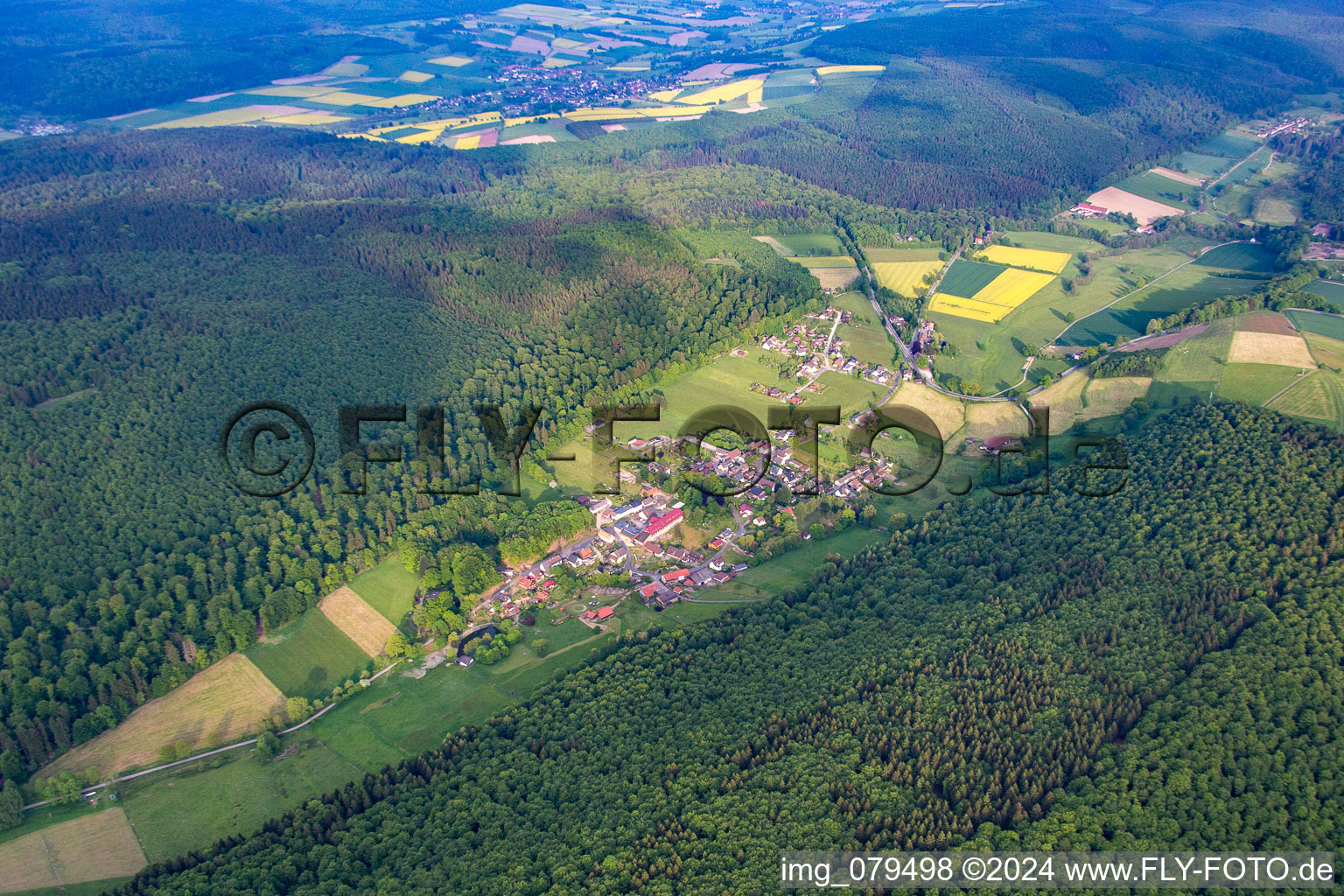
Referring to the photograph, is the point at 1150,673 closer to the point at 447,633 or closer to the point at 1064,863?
the point at 1064,863

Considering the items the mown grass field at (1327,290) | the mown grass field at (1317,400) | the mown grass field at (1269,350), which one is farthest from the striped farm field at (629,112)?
the mown grass field at (1317,400)

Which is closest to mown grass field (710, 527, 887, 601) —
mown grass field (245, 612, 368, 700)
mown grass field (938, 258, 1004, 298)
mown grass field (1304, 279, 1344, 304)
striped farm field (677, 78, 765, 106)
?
mown grass field (245, 612, 368, 700)

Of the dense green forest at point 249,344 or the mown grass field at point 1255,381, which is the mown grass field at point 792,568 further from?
the mown grass field at point 1255,381

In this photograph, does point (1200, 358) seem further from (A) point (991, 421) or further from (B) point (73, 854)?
(B) point (73, 854)

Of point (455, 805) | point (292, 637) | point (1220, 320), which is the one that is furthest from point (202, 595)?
point (1220, 320)

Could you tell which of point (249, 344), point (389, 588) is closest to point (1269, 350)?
point (389, 588)

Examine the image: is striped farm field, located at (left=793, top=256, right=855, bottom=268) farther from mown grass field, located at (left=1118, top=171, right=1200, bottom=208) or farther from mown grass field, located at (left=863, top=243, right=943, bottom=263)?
mown grass field, located at (left=1118, top=171, right=1200, bottom=208)
